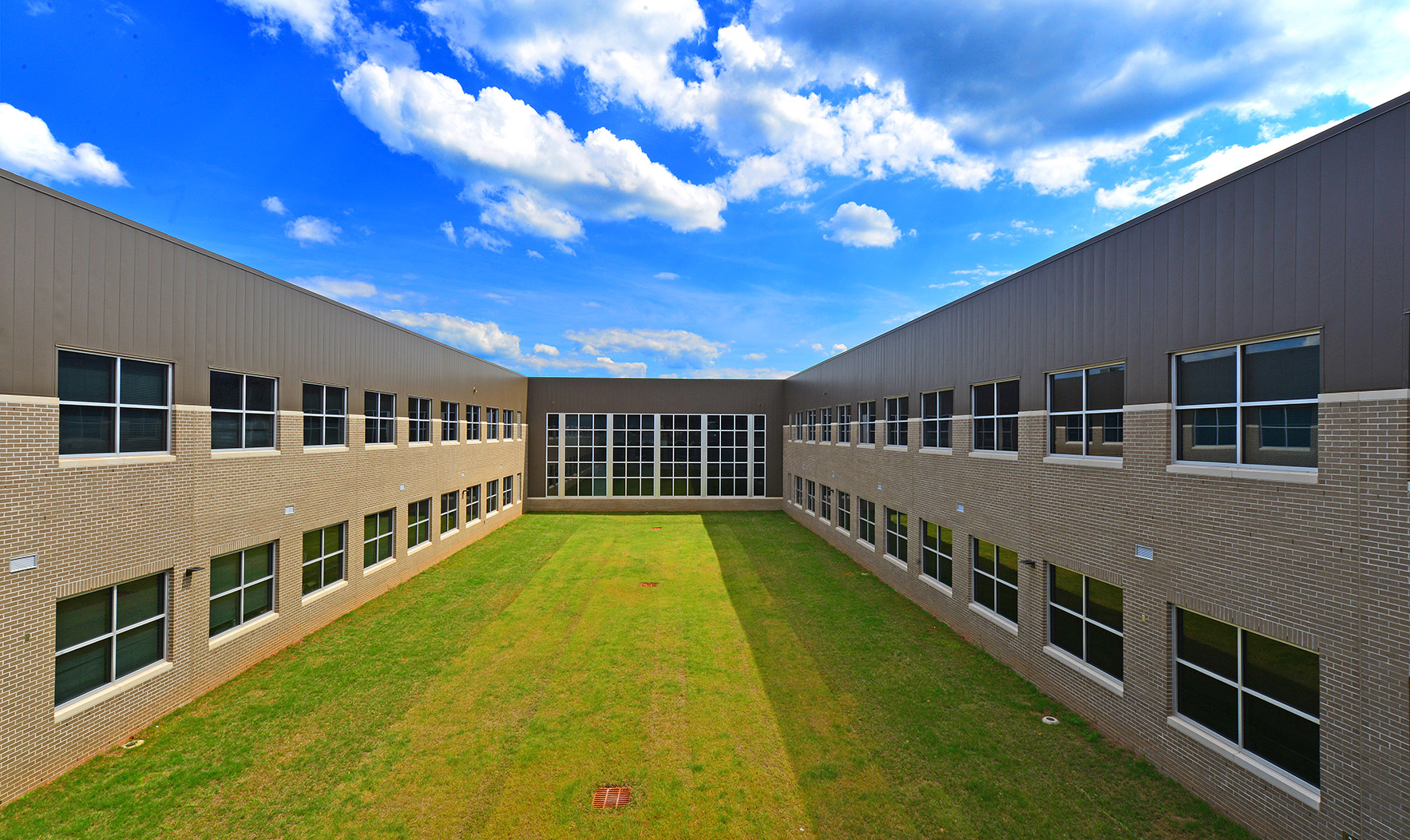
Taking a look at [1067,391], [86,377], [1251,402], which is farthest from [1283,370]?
[86,377]

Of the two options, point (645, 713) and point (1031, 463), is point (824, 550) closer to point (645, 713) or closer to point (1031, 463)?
point (1031, 463)

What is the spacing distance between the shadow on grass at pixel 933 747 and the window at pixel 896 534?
2964 mm

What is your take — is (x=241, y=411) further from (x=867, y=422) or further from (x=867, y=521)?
(x=867, y=521)

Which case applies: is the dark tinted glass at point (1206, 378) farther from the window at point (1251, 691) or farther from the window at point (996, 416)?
the window at point (996, 416)

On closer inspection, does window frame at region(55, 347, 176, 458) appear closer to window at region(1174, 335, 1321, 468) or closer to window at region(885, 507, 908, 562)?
window at region(1174, 335, 1321, 468)

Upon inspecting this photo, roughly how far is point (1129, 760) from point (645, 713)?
830 cm

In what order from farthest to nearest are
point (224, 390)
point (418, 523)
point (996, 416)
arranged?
point (418, 523), point (996, 416), point (224, 390)

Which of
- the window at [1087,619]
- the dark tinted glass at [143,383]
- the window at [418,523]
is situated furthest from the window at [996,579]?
the window at [418,523]

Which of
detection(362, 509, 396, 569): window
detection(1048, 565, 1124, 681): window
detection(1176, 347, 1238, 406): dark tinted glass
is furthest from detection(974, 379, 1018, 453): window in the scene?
detection(362, 509, 396, 569): window

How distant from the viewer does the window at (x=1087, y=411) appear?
9508 millimetres

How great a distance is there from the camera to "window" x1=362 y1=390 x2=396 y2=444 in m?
17.7

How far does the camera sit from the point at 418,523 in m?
→ 20.7

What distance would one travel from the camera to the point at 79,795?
7715 mm

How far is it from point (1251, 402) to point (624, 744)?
11026 millimetres
